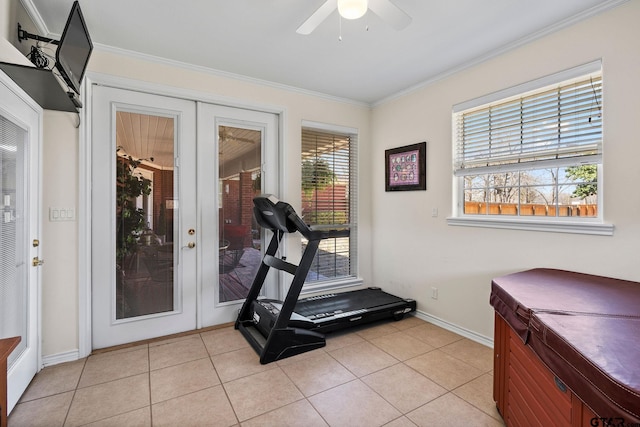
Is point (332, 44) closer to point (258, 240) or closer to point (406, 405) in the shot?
point (258, 240)

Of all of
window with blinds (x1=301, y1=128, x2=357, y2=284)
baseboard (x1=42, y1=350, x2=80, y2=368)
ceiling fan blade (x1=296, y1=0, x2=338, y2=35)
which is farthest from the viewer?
window with blinds (x1=301, y1=128, x2=357, y2=284)

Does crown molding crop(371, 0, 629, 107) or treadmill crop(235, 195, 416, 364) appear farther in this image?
treadmill crop(235, 195, 416, 364)

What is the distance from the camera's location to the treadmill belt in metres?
3.28

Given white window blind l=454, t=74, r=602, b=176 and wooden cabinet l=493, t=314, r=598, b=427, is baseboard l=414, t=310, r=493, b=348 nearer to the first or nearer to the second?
wooden cabinet l=493, t=314, r=598, b=427

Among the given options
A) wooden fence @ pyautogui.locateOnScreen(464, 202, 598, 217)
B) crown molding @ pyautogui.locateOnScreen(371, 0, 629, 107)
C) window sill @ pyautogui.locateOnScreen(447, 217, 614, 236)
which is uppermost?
crown molding @ pyautogui.locateOnScreen(371, 0, 629, 107)

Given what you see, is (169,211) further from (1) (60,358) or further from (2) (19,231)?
(1) (60,358)

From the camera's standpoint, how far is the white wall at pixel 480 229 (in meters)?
2.08

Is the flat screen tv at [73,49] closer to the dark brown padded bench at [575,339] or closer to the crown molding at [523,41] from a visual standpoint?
the dark brown padded bench at [575,339]

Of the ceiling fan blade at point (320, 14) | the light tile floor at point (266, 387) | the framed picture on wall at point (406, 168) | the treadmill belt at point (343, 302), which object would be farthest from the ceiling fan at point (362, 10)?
the treadmill belt at point (343, 302)

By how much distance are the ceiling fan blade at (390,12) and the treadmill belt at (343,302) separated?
258cm

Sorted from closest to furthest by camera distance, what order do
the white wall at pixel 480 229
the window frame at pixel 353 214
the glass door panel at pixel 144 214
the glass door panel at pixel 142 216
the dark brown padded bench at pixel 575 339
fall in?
the dark brown padded bench at pixel 575 339
the white wall at pixel 480 229
the glass door panel at pixel 142 216
the glass door panel at pixel 144 214
the window frame at pixel 353 214

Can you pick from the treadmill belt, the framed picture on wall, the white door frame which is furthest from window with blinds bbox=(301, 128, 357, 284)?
the white door frame

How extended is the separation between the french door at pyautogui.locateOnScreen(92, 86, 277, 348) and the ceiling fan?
5.73 ft

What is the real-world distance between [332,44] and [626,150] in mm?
2328
